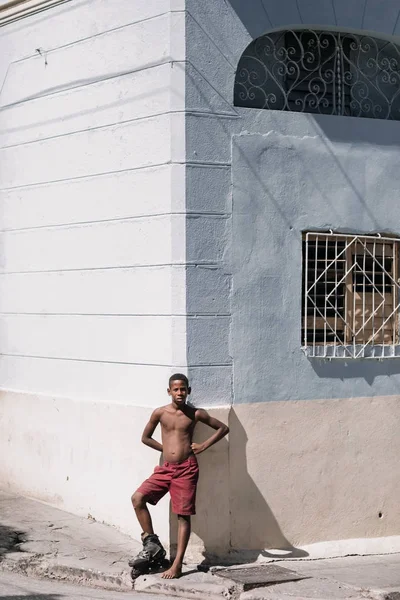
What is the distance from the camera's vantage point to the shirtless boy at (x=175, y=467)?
8398 millimetres

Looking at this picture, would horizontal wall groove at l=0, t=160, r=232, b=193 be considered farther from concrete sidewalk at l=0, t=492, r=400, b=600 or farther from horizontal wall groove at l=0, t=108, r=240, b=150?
concrete sidewalk at l=0, t=492, r=400, b=600

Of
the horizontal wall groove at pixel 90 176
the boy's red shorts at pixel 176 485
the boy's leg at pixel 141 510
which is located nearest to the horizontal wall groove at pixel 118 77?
the horizontal wall groove at pixel 90 176

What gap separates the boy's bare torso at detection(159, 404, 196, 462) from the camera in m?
8.55

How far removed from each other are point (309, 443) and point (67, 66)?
391 centimetres

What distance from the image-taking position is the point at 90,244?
9.75 meters

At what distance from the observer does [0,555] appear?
8.84 meters

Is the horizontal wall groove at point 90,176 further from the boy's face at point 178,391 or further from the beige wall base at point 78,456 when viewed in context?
the beige wall base at point 78,456

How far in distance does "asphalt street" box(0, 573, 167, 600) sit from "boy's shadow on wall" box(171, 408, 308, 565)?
78 cm

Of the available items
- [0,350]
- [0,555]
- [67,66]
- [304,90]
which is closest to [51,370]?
[0,350]

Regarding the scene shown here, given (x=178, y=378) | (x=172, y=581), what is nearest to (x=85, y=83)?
(x=178, y=378)

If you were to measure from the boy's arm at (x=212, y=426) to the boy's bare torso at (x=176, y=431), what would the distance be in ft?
0.17

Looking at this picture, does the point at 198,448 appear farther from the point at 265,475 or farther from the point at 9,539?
the point at 9,539

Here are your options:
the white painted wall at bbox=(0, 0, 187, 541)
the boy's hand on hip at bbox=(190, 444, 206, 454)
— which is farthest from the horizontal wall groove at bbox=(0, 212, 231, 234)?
the boy's hand on hip at bbox=(190, 444, 206, 454)

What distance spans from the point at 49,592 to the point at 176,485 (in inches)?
47.5
